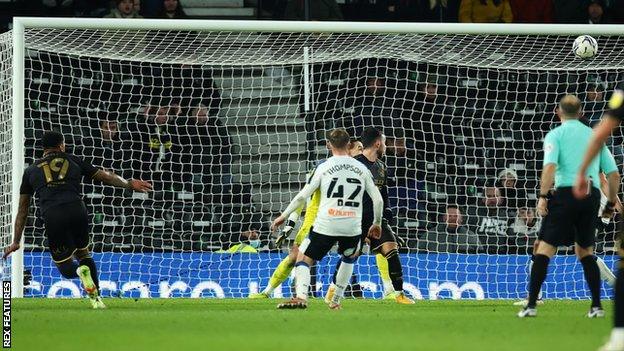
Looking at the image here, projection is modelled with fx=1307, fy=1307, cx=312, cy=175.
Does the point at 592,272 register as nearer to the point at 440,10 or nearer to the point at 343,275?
the point at 343,275

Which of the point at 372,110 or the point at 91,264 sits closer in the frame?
the point at 91,264

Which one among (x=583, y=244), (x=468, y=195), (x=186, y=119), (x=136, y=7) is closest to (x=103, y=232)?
(x=186, y=119)

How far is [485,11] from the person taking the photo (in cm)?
2097

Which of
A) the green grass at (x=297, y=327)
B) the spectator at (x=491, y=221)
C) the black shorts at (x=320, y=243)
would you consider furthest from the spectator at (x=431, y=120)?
the black shorts at (x=320, y=243)

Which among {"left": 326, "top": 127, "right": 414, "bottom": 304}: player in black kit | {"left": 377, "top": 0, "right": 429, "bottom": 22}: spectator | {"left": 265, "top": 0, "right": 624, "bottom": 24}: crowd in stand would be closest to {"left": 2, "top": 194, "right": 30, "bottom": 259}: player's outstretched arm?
{"left": 326, "top": 127, "right": 414, "bottom": 304}: player in black kit

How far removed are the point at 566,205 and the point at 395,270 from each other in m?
4.38

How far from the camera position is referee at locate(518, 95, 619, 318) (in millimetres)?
11008

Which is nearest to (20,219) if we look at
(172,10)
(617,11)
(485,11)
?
(172,10)

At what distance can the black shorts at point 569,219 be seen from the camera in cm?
1098

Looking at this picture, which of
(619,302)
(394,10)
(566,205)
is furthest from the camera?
(394,10)

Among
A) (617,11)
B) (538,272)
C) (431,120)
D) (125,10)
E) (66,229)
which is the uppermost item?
(617,11)

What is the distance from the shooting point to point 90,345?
8.70 metres

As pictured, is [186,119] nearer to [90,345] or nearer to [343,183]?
[343,183]

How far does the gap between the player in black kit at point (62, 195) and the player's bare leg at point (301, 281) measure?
1.84 m
